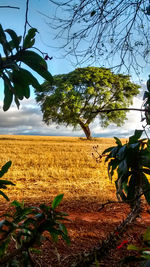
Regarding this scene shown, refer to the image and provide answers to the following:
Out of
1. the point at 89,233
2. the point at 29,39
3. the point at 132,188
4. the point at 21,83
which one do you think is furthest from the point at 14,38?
the point at 89,233

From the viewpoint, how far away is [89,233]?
2.56 meters

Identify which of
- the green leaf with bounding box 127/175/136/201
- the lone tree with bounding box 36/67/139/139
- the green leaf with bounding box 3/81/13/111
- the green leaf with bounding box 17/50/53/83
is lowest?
the green leaf with bounding box 127/175/136/201

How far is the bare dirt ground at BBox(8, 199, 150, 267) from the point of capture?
1.88m

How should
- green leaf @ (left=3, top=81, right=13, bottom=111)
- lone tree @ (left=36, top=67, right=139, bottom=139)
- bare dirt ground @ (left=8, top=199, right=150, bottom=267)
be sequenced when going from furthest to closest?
lone tree @ (left=36, top=67, right=139, bottom=139) < bare dirt ground @ (left=8, top=199, right=150, bottom=267) < green leaf @ (left=3, top=81, right=13, bottom=111)

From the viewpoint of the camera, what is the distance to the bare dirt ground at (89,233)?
1.88m

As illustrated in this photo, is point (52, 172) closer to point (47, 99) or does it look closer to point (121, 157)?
point (121, 157)

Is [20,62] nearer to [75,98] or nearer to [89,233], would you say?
[89,233]

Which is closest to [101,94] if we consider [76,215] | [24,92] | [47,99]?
[47,99]

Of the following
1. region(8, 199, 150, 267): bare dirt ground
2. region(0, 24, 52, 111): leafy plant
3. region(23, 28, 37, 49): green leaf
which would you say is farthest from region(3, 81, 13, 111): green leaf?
region(8, 199, 150, 267): bare dirt ground

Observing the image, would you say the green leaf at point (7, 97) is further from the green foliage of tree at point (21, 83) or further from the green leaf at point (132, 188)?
the green leaf at point (132, 188)

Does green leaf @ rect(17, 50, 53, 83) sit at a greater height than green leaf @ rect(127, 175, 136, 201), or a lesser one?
greater

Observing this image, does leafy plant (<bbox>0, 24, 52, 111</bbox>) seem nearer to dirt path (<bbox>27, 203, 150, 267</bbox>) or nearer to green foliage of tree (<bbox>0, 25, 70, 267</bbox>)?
green foliage of tree (<bbox>0, 25, 70, 267</bbox>)

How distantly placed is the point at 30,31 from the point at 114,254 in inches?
74.6

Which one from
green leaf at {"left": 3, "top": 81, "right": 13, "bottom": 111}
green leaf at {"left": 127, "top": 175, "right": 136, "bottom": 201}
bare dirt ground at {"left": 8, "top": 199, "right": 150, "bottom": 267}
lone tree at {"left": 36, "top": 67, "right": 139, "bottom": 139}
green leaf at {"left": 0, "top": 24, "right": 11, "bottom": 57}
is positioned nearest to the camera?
green leaf at {"left": 0, "top": 24, "right": 11, "bottom": 57}
